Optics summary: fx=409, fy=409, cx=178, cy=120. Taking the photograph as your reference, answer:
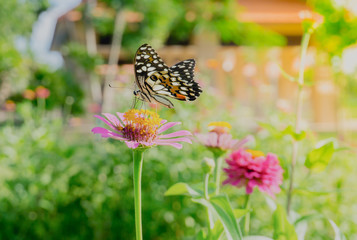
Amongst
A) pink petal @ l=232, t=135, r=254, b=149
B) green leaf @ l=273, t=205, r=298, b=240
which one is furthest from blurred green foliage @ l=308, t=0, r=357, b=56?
green leaf @ l=273, t=205, r=298, b=240

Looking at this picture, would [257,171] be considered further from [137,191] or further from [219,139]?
[137,191]

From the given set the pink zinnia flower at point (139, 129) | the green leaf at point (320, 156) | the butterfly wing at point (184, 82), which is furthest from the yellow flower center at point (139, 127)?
the green leaf at point (320, 156)

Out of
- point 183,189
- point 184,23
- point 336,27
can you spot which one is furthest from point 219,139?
point 184,23

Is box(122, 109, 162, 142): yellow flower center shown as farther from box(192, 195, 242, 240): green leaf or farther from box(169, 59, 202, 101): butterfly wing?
box(169, 59, 202, 101): butterfly wing

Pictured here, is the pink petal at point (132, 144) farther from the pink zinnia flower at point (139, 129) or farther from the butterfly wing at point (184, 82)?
the butterfly wing at point (184, 82)

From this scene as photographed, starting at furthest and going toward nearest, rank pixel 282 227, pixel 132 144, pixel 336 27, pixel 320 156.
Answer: pixel 336 27
pixel 320 156
pixel 282 227
pixel 132 144

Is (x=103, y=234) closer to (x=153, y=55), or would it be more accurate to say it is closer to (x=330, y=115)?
(x=153, y=55)

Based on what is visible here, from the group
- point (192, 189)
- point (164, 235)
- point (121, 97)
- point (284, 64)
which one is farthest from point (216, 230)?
point (284, 64)
